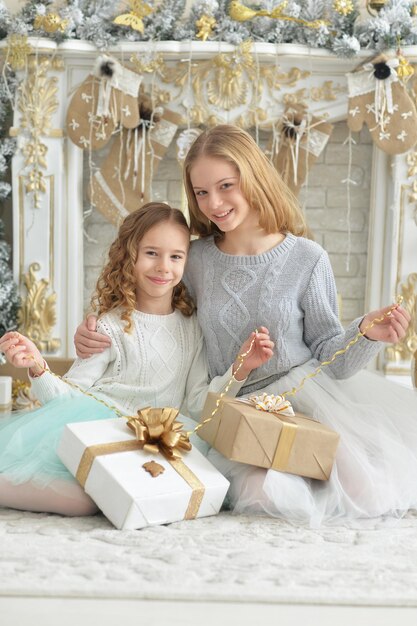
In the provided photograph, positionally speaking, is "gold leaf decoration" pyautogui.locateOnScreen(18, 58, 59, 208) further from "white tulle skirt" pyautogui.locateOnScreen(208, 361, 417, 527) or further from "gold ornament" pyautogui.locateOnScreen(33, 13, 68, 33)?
"white tulle skirt" pyautogui.locateOnScreen(208, 361, 417, 527)

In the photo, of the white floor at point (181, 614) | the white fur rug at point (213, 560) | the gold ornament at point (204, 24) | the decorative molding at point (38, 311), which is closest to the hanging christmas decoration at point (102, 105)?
the gold ornament at point (204, 24)

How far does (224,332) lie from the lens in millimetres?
2275

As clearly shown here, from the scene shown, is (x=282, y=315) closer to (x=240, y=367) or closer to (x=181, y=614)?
(x=240, y=367)

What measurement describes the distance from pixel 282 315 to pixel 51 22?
6.74ft

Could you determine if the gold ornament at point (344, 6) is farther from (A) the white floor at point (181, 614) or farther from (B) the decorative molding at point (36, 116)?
(A) the white floor at point (181, 614)

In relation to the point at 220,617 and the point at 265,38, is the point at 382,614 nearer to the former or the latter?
the point at 220,617

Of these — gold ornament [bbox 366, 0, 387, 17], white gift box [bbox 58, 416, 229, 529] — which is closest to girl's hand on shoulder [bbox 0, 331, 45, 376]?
white gift box [bbox 58, 416, 229, 529]

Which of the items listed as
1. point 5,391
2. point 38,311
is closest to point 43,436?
point 5,391

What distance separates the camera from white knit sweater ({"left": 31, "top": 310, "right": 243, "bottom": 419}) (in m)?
2.20

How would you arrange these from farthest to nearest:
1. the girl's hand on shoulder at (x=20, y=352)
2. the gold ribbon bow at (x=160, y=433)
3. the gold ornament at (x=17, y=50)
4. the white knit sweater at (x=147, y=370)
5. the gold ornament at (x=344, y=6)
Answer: the gold ornament at (x=17, y=50), the gold ornament at (x=344, y=6), the white knit sweater at (x=147, y=370), the girl's hand on shoulder at (x=20, y=352), the gold ribbon bow at (x=160, y=433)

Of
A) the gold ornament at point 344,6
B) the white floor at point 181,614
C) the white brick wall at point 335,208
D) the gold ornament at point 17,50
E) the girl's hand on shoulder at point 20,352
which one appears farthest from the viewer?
the white brick wall at point 335,208

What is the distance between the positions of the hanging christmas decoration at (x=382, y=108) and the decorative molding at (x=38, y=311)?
165cm

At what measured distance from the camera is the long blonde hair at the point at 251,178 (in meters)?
2.22

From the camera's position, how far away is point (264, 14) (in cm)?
351
